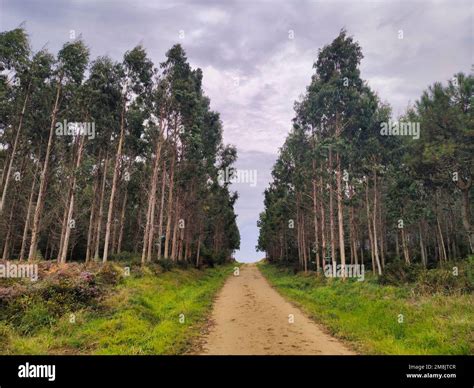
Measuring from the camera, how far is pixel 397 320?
10.6 meters

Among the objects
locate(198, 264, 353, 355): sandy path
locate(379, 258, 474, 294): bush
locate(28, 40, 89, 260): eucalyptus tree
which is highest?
locate(28, 40, 89, 260): eucalyptus tree

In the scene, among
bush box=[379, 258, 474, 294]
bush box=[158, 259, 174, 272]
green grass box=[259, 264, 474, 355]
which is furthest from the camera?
bush box=[158, 259, 174, 272]

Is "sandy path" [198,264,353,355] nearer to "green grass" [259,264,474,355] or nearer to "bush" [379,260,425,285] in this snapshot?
"green grass" [259,264,474,355]

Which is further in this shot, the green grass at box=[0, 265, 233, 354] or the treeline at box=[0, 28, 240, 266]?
the treeline at box=[0, 28, 240, 266]

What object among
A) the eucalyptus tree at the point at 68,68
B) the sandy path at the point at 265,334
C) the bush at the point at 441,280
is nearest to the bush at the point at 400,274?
the bush at the point at 441,280

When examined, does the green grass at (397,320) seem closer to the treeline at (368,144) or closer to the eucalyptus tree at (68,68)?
the treeline at (368,144)

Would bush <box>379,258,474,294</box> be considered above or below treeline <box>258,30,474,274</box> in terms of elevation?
below

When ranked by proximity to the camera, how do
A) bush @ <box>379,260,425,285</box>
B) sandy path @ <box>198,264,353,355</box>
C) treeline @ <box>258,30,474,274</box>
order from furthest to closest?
1. treeline @ <box>258,30,474,274</box>
2. bush @ <box>379,260,425,285</box>
3. sandy path @ <box>198,264,353,355</box>

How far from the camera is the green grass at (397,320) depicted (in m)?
8.20

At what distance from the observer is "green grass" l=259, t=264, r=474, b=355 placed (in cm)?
820

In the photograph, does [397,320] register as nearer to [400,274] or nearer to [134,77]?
[400,274]

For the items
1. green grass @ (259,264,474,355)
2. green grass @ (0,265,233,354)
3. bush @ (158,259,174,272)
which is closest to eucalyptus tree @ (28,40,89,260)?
bush @ (158,259,174,272)

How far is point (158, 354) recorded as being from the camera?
7.58m

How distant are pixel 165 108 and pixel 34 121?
1232 centimetres
